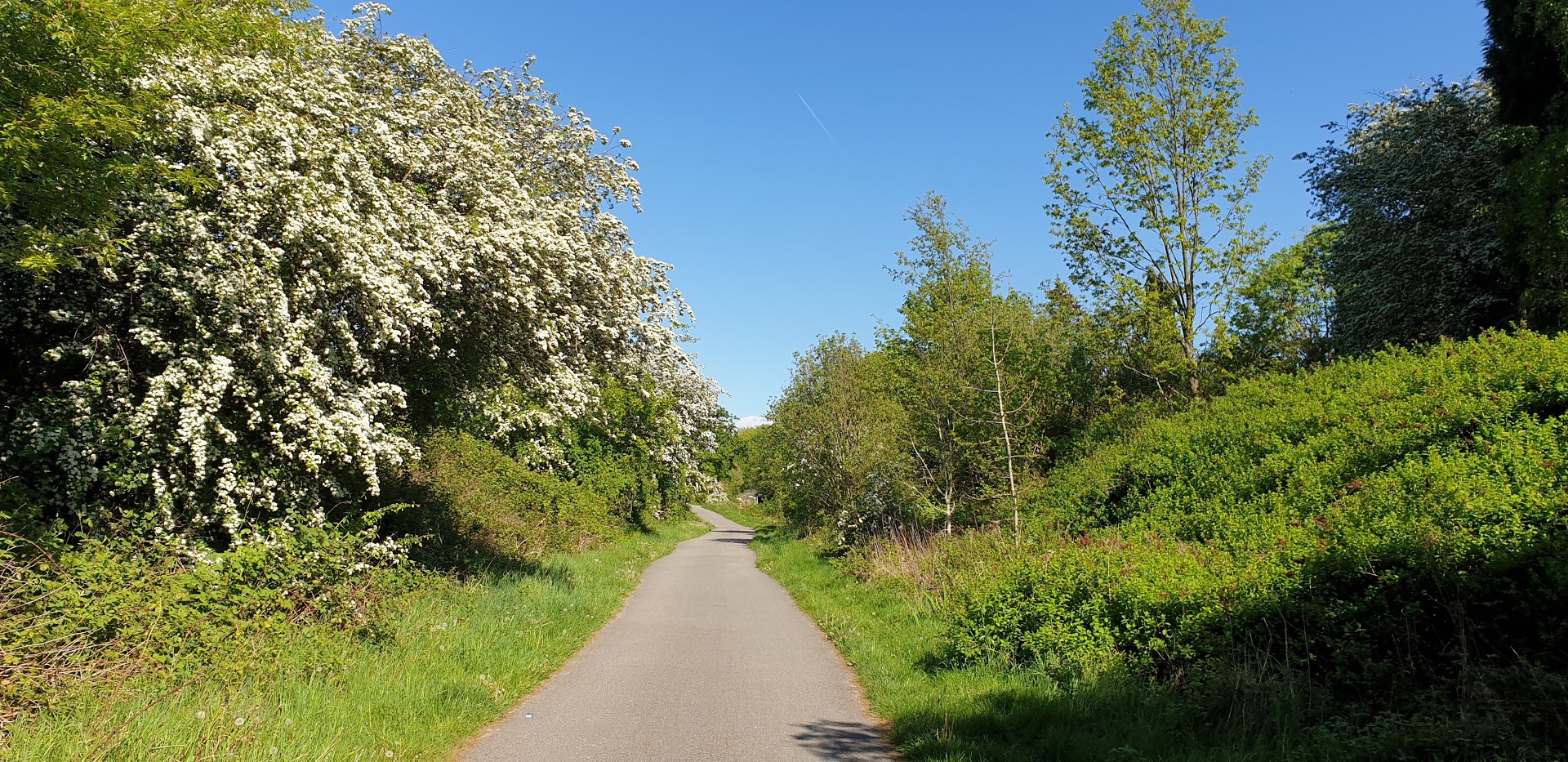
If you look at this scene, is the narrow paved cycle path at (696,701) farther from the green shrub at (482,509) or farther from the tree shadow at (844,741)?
the green shrub at (482,509)

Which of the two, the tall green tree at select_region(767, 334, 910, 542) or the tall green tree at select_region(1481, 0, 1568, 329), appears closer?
the tall green tree at select_region(1481, 0, 1568, 329)

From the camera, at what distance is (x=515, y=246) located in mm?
10570

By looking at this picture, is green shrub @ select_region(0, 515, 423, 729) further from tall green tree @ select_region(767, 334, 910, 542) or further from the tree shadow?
tall green tree @ select_region(767, 334, 910, 542)

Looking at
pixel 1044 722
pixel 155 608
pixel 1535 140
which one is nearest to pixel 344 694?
pixel 155 608

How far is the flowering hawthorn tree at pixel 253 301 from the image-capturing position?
7.18 m

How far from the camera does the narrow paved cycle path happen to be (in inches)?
237

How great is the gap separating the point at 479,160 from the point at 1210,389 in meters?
16.4

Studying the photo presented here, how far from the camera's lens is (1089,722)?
→ 20.0 feet

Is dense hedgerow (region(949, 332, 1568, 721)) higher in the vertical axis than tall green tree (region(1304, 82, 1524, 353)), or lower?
lower

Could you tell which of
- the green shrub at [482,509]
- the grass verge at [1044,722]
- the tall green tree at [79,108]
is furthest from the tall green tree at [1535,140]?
the tall green tree at [79,108]

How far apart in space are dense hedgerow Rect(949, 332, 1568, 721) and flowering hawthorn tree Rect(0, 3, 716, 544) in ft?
24.9

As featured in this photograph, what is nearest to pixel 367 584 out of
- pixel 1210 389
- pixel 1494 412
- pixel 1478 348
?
pixel 1494 412

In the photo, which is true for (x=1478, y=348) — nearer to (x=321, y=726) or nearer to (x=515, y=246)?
(x=515, y=246)

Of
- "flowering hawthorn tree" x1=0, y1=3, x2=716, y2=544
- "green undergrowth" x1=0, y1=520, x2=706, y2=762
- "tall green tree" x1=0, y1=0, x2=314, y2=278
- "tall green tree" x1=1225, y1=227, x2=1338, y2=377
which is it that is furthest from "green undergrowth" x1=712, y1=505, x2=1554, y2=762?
"tall green tree" x1=1225, y1=227, x2=1338, y2=377
